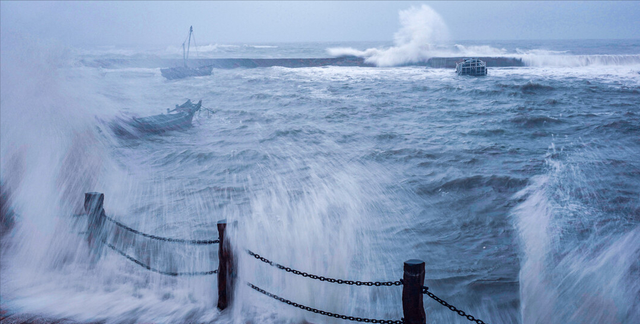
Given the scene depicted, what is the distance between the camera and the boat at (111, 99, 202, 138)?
16.3 meters

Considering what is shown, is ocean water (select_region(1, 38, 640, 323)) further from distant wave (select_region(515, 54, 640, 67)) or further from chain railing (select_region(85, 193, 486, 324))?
distant wave (select_region(515, 54, 640, 67))

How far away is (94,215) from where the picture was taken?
16.4ft

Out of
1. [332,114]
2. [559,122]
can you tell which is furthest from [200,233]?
[559,122]

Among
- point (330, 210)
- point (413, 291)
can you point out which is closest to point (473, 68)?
point (330, 210)

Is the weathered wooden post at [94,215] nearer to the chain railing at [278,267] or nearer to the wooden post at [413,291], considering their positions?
the chain railing at [278,267]

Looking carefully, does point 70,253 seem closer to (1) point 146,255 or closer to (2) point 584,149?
(1) point 146,255

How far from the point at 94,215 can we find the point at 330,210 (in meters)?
4.62

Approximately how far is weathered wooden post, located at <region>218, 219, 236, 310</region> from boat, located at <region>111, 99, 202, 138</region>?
13738 mm

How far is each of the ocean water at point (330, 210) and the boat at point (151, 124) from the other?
69cm

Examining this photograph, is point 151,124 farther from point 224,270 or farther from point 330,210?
point 224,270

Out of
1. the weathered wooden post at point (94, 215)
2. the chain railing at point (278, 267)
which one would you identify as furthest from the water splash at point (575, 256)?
the weathered wooden post at point (94, 215)

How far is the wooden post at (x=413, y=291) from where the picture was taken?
285cm

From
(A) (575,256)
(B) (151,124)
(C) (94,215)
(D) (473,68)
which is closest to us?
(C) (94,215)

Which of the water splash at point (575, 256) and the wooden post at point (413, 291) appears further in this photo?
the water splash at point (575, 256)
